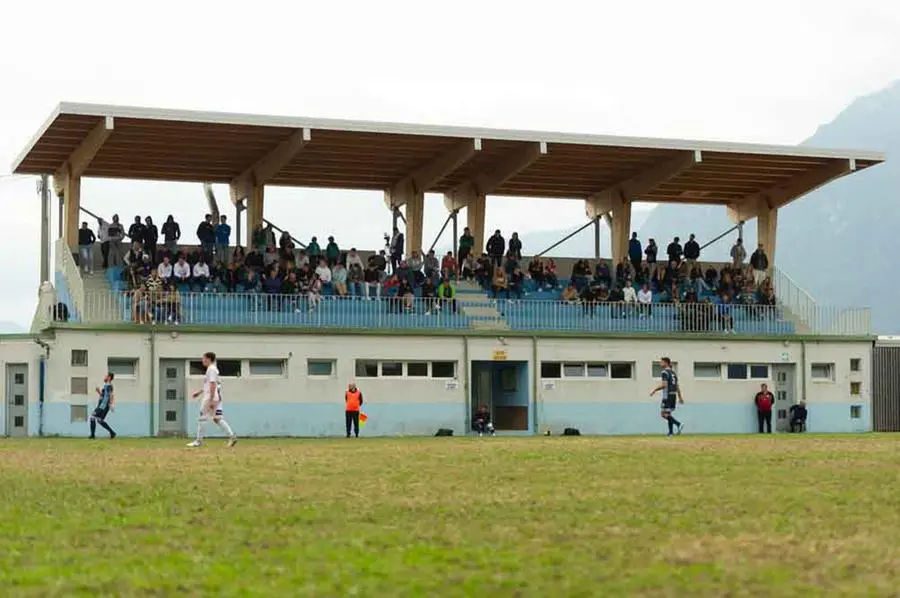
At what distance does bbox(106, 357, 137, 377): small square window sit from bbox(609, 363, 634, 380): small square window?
549 inches

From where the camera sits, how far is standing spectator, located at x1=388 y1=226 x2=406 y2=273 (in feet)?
166

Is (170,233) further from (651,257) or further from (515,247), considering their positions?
(651,257)

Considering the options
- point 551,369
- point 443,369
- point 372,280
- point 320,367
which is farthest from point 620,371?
point 320,367

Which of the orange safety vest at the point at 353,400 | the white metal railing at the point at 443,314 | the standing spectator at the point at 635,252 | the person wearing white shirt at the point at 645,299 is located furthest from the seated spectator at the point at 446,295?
the standing spectator at the point at 635,252

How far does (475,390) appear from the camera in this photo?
47969mm

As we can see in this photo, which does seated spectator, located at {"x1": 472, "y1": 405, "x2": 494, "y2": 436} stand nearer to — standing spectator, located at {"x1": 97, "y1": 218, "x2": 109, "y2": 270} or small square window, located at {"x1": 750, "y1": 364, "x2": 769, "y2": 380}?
small square window, located at {"x1": 750, "y1": 364, "x2": 769, "y2": 380}

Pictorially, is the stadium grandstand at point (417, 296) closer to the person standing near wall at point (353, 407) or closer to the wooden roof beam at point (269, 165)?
the wooden roof beam at point (269, 165)

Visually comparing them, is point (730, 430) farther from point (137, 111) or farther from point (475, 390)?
point (137, 111)

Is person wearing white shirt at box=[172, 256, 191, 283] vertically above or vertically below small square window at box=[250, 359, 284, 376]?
above

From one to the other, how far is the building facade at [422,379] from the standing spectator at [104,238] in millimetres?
4822

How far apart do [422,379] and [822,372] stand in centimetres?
1359

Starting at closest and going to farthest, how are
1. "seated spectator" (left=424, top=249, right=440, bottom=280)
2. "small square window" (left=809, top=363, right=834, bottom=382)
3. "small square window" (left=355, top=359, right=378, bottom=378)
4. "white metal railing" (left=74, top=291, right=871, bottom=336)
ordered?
"white metal railing" (left=74, top=291, right=871, bottom=336) < "small square window" (left=355, top=359, right=378, bottom=378) < "seated spectator" (left=424, top=249, right=440, bottom=280) < "small square window" (left=809, top=363, right=834, bottom=382)

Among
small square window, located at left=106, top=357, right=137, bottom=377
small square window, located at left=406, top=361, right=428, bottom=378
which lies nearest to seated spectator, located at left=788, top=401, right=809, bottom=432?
small square window, located at left=406, top=361, right=428, bottom=378

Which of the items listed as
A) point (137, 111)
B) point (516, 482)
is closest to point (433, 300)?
point (137, 111)
